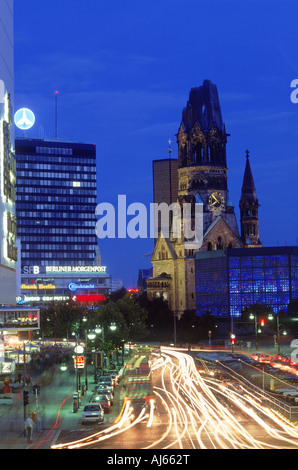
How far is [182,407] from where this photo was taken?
57.3 meters

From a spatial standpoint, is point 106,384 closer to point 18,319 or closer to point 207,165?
point 18,319

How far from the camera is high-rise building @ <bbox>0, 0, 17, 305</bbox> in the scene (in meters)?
50.2

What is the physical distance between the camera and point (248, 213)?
586ft

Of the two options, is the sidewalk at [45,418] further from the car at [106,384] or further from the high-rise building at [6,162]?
the high-rise building at [6,162]

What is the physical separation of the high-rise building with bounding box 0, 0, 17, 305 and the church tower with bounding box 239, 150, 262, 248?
124 metres

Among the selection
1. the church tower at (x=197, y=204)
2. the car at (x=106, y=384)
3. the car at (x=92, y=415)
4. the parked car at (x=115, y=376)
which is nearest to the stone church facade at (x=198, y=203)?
the church tower at (x=197, y=204)

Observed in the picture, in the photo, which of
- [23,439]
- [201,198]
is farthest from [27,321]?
[201,198]

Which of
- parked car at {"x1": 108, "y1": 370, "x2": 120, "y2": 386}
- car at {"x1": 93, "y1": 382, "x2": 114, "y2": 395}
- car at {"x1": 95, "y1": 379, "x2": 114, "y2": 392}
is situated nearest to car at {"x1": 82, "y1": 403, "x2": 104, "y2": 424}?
car at {"x1": 93, "y1": 382, "x2": 114, "y2": 395}

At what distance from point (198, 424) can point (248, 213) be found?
133 metres

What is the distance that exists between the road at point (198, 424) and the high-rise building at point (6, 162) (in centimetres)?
1170

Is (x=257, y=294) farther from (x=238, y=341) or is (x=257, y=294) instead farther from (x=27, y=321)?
(x=27, y=321)

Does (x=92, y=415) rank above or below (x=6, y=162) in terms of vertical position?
below

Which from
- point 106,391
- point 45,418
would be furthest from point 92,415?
point 106,391
